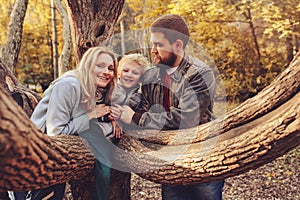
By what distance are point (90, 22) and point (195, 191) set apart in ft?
→ 5.07

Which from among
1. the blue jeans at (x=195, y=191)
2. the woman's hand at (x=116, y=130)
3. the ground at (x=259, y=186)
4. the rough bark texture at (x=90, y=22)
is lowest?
the ground at (x=259, y=186)

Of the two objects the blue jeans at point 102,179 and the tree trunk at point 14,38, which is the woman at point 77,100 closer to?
the blue jeans at point 102,179

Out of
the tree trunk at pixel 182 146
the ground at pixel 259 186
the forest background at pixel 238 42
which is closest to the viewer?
the tree trunk at pixel 182 146

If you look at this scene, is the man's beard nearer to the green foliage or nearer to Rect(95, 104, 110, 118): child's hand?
Rect(95, 104, 110, 118): child's hand

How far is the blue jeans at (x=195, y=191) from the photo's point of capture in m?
2.66

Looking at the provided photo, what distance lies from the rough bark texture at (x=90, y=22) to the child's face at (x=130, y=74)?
45cm

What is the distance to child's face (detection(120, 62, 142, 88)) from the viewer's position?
2.75 m

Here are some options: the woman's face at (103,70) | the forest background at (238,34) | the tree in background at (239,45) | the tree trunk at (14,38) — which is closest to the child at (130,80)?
the woman's face at (103,70)

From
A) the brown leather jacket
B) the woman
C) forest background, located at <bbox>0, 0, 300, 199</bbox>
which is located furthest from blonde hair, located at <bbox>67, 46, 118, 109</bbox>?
forest background, located at <bbox>0, 0, 300, 199</bbox>

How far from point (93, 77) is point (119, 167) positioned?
2.15ft

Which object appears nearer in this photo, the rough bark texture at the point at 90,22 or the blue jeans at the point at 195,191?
the blue jeans at the point at 195,191

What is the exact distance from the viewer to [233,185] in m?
4.93

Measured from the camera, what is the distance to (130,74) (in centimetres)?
275

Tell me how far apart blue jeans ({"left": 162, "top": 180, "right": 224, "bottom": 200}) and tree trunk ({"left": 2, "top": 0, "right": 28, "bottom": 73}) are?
8.76 ft
